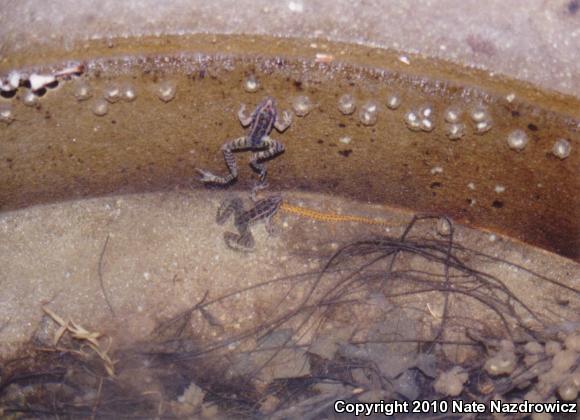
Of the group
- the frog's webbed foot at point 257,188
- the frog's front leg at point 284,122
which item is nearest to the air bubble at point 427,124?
the frog's front leg at point 284,122

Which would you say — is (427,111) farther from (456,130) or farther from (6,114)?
(6,114)

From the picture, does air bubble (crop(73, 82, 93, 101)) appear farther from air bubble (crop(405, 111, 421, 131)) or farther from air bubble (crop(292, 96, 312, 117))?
air bubble (crop(405, 111, 421, 131))

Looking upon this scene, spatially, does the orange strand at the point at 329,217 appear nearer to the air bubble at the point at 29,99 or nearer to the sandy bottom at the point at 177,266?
the sandy bottom at the point at 177,266

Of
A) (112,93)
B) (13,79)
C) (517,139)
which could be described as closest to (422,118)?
(517,139)

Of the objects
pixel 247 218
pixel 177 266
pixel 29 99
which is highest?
pixel 29 99

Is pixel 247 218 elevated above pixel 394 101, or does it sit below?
below

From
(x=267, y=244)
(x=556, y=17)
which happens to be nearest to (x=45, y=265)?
(x=267, y=244)

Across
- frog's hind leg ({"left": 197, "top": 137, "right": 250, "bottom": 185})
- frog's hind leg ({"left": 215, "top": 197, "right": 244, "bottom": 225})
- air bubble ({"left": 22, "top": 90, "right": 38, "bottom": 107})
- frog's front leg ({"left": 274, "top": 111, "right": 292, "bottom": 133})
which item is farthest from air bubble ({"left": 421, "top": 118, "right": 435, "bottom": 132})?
air bubble ({"left": 22, "top": 90, "right": 38, "bottom": 107})
